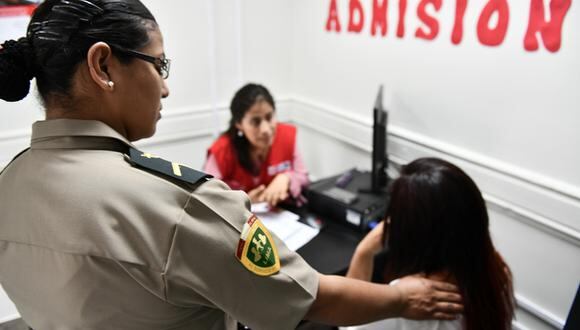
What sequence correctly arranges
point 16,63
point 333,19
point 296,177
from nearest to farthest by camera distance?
point 16,63, point 296,177, point 333,19

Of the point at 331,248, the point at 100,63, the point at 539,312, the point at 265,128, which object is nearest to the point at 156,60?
the point at 100,63

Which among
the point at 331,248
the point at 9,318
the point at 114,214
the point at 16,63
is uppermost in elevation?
the point at 16,63

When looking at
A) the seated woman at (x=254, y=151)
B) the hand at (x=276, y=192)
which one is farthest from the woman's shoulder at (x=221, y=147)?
the hand at (x=276, y=192)

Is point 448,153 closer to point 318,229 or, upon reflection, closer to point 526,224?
point 526,224

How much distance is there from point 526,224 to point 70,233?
1.58 metres

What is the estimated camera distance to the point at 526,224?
164 cm

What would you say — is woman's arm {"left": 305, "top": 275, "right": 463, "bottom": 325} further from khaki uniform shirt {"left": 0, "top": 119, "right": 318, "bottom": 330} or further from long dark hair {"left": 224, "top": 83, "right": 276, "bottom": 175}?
long dark hair {"left": 224, "top": 83, "right": 276, "bottom": 175}

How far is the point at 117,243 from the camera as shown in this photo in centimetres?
60

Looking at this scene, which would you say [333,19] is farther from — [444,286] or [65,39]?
[65,39]

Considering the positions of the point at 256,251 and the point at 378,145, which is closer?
the point at 256,251

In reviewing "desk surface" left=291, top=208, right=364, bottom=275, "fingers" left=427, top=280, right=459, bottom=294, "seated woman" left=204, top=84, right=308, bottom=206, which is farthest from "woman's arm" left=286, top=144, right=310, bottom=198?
"fingers" left=427, top=280, right=459, bottom=294

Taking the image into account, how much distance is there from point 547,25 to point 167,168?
1.36 m

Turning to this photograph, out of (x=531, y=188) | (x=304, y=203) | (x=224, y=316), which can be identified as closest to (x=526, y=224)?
(x=531, y=188)

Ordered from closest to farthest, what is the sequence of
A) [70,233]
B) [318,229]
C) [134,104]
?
1. [70,233]
2. [134,104]
3. [318,229]
